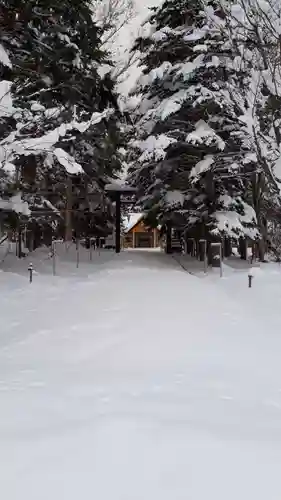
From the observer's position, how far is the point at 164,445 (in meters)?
3.21

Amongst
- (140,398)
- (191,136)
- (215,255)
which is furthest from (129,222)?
(140,398)

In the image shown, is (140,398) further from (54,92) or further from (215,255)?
(54,92)

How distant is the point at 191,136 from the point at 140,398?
37.5ft

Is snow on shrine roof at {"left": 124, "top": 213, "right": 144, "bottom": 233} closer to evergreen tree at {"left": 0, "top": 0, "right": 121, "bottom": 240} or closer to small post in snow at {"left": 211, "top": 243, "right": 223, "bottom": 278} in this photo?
evergreen tree at {"left": 0, "top": 0, "right": 121, "bottom": 240}

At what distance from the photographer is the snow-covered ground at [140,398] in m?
2.83

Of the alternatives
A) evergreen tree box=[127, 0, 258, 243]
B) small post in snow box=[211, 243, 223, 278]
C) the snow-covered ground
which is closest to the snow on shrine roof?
evergreen tree box=[127, 0, 258, 243]

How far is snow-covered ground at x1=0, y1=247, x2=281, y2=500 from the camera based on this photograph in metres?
2.83

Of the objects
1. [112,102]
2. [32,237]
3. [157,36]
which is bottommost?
[32,237]

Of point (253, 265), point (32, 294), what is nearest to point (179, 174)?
point (253, 265)

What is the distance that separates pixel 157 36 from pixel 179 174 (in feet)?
14.5

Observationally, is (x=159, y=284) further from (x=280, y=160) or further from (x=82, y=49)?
(x=82, y=49)

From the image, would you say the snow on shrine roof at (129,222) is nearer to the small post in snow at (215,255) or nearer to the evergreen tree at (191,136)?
A: the evergreen tree at (191,136)

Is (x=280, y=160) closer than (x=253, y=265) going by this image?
Yes

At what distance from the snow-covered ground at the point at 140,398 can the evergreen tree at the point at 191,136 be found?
628 cm
